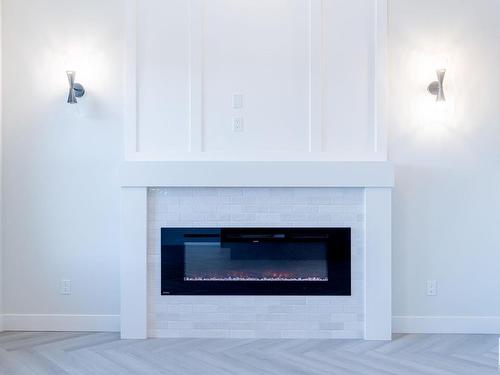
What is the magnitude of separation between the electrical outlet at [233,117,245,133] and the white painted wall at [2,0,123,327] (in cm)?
89

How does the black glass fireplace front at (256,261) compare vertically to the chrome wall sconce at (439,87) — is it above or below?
below

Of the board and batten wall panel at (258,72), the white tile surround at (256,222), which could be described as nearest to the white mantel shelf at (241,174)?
the white tile surround at (256,222)

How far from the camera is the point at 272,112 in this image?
321 cm

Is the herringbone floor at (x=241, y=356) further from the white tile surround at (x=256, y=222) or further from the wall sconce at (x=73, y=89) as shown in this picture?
the wall sconce at (x=73, y=89)

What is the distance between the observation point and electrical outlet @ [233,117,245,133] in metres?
3.21

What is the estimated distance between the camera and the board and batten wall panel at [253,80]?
3.18m

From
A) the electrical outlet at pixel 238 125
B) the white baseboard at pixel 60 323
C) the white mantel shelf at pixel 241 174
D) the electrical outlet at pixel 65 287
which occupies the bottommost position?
the white baseboard at pixel 60 323

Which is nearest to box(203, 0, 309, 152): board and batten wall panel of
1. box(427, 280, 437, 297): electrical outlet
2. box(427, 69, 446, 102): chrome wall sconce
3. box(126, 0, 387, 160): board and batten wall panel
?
box(126, 0, 387, 160): board and batten wall panel

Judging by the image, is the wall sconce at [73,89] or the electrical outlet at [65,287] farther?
the electrical outlet at [65,287]

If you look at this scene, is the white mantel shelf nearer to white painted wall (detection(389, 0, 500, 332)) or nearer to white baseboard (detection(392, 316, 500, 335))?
white painted wall (detection(389, 0, 500, 332))

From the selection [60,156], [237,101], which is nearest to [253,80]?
[237,101]

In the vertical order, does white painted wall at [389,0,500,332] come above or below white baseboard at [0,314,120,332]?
above

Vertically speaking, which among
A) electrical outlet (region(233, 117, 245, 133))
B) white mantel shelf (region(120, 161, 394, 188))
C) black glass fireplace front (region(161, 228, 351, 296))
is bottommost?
black glass fireplace front (region(161, 228, 351, 296))

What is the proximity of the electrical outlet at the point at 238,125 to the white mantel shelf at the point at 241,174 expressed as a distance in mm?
265
